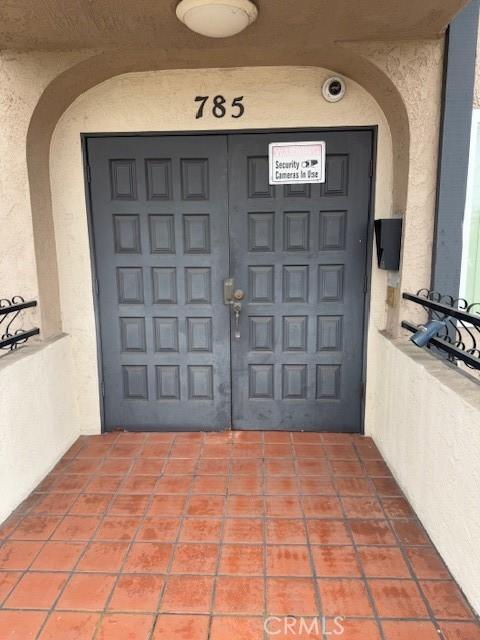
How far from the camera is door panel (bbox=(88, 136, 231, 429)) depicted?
10.6 ft

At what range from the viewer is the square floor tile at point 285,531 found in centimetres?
232

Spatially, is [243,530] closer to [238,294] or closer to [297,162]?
[238,294]

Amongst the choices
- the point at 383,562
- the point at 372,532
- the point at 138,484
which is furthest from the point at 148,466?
the point at 383,562

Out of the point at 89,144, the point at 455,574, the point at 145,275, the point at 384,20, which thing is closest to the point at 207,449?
the point at 145,275

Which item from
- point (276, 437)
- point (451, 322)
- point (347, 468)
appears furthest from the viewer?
point (276, 437)

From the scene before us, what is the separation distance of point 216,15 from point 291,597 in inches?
111

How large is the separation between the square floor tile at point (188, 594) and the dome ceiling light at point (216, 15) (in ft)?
9.04

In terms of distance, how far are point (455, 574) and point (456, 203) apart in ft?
6.89

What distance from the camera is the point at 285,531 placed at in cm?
239

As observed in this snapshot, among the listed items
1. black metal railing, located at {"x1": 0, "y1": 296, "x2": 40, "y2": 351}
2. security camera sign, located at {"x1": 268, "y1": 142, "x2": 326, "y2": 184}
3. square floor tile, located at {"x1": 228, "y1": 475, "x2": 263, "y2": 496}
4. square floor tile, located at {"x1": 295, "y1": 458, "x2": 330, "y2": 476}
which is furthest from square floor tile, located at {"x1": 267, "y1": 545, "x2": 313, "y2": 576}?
security camera sign, located at {"x1": 268, "y1": 142, "x2": 326, "y2": 184}

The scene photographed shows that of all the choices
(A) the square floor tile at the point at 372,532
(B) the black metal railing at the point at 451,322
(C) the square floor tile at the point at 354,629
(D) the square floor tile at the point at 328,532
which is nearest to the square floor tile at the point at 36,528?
(D) the square floor tile at the point at 328,532

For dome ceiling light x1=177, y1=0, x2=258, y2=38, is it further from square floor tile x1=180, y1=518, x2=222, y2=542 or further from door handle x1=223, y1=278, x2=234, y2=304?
square floor tile x1=180, y1=518, x2=222, y2=542

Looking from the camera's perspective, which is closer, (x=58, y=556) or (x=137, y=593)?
(x=137, y=593)

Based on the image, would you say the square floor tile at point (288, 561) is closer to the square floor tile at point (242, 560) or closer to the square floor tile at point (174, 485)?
the square floor tile at point (242, 560)
